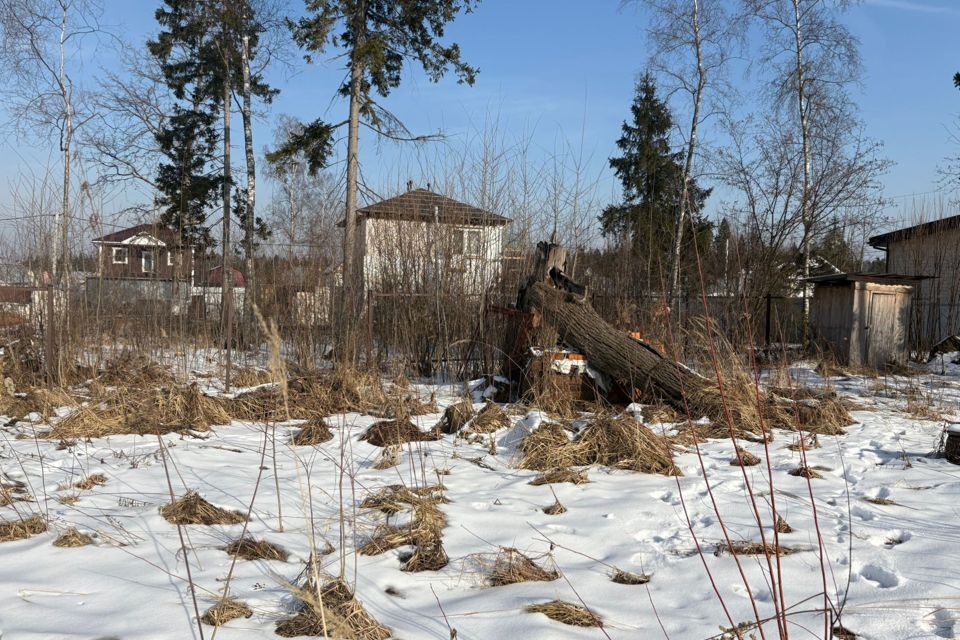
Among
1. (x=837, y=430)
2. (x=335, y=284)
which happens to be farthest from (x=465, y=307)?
(x=837, y=430)

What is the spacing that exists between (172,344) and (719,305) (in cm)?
933

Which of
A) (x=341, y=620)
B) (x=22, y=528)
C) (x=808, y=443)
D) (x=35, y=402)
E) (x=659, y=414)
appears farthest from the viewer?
(x=35, y=402)

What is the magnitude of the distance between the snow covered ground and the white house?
429cm

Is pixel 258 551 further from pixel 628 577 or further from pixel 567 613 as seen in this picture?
pixel 628 577

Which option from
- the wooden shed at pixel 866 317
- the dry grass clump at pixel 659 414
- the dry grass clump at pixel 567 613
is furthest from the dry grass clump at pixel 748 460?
the wooden shed at pixel 866 317

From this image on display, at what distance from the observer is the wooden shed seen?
416 inches

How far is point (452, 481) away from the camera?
13.6 feet

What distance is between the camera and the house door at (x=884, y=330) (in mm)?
10695

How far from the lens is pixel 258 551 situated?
2.87 m

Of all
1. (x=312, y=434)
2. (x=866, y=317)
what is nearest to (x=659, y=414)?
(x=312, y=434)

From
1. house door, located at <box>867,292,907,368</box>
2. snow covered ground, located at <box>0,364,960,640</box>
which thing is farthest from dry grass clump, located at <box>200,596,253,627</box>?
house door, located at <box>867,292,907,368</box>

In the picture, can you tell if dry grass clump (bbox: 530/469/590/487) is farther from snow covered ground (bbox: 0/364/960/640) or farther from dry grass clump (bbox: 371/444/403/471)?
dry grass clump (bbox: 371/444/403/471)

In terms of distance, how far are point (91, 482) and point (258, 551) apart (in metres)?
1.70

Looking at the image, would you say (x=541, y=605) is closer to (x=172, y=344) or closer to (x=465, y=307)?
(x=465, y=307)
